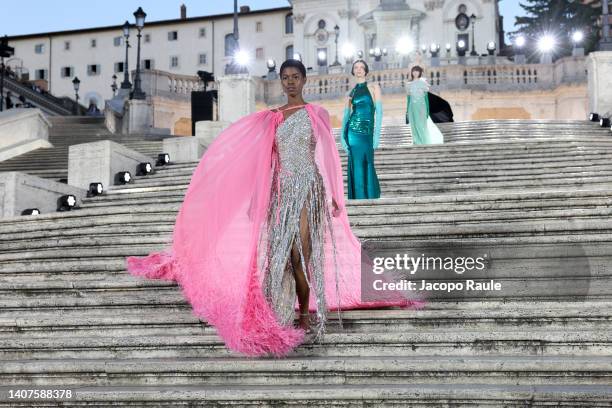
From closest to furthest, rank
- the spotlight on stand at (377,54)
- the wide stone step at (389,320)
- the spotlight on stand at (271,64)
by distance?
the wide stone step at (389,320) → the spotlight on stand at (271,64) → the spotlight on stand at (377,54)

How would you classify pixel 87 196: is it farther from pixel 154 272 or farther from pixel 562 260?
pixel 562 260

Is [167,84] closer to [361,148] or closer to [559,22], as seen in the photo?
[361,148]

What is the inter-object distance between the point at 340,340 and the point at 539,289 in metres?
2.13

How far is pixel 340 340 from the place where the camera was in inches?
243

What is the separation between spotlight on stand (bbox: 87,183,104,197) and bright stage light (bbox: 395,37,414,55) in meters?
28.2

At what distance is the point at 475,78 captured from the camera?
36625mm

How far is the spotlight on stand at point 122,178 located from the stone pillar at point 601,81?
1284 centimetres

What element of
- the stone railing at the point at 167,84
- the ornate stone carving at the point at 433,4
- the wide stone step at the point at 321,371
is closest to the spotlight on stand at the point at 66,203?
the wide stone step at the point at 321,371

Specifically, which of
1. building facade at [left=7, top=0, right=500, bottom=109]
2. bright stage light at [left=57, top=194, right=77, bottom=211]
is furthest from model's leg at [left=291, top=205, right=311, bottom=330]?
building facade at [left=7, top=0, right=500, bottom=109]

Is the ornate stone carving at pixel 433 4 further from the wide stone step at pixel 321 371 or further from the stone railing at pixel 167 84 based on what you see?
the wide stone step at pixel 321 371

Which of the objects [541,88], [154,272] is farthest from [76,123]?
[154,272]

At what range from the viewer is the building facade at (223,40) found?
6556 centimetres

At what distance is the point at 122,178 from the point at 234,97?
280 inches

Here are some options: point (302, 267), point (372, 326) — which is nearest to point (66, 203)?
point (302, 267)
